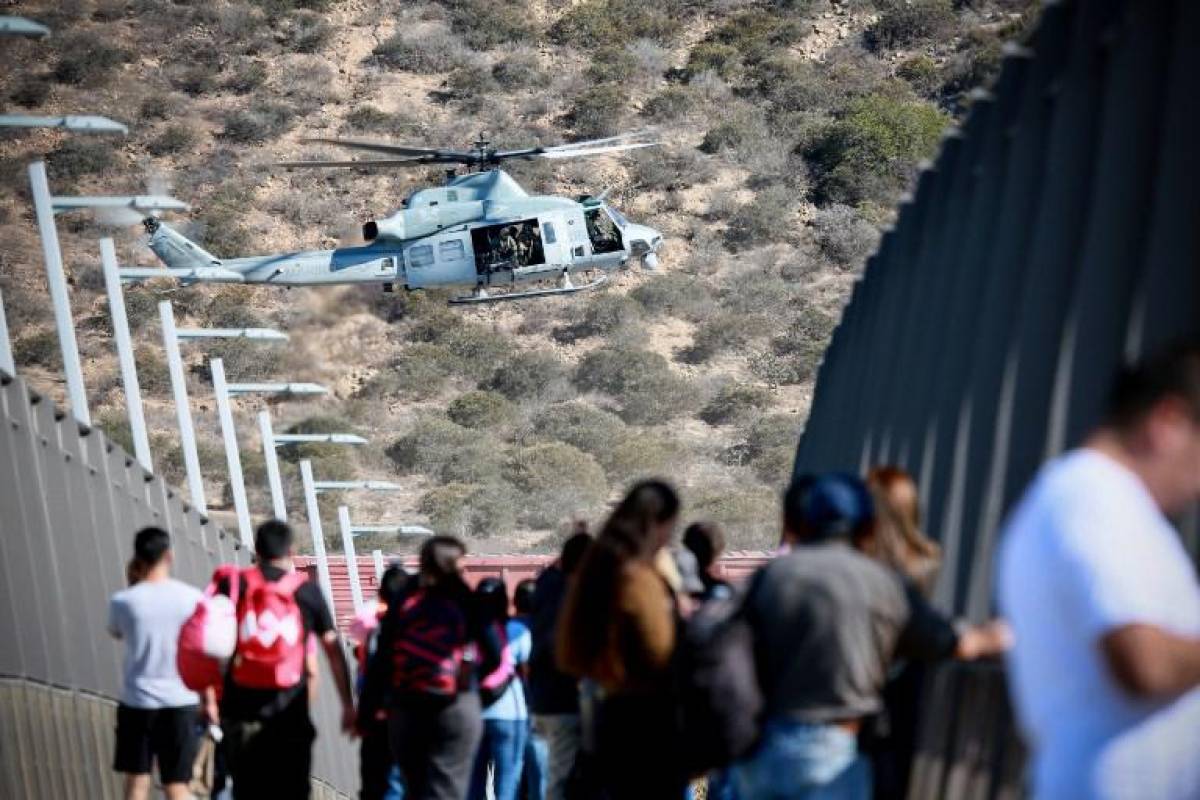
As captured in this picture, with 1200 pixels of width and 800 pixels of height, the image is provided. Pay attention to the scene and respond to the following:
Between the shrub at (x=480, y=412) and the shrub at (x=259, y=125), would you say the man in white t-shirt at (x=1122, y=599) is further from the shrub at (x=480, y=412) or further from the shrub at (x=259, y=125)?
the shrub at (x=259, y=125)

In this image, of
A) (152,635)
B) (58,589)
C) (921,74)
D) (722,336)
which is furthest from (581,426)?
(152,635)

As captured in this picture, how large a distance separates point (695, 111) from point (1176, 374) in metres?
94.5

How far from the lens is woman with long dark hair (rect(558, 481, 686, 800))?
7.53 meters

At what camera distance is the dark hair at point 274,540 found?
10.4 metres

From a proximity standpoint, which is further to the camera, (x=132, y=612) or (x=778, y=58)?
(x=778, y=58)

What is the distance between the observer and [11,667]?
12148 millimetres

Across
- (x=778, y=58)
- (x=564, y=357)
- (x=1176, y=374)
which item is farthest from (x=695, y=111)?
(x=1176, y=374)

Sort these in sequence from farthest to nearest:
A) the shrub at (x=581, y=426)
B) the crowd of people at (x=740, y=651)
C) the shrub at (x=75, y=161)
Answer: the shrub at (x=75, y=161) → the shrub at (x=581, y=426) → the crowd of people at (x=740, y=651)

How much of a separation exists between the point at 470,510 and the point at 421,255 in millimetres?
16804

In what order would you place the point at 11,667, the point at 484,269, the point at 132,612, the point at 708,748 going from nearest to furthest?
the point at 708,748, the point at 132,612, the point at 11,667, the point at 484,269

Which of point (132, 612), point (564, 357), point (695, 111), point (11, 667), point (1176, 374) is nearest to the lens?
point (1176, 374)

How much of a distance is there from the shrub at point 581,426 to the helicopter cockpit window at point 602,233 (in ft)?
78.4

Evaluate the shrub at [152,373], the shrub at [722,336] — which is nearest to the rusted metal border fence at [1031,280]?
the shrub at [722,336]

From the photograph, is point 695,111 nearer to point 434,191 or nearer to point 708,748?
point 434,191
